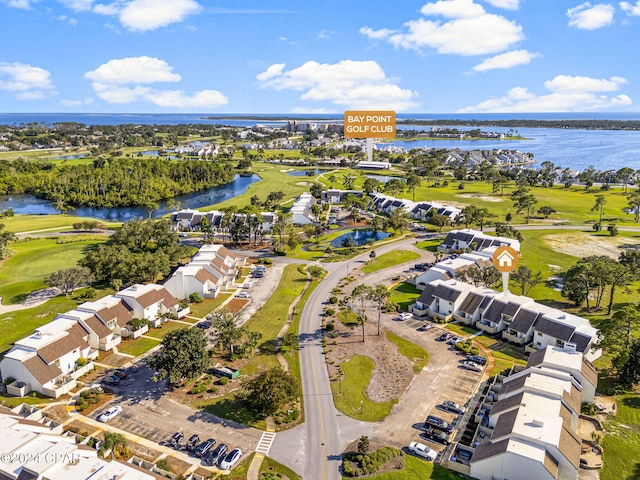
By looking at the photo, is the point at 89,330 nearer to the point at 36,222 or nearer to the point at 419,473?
the point at 419,473

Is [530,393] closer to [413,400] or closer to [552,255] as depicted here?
[413,400]

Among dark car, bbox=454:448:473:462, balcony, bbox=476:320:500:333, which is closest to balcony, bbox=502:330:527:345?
balcony, bbox=476:320:500:333

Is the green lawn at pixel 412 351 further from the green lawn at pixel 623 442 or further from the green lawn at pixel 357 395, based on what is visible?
the green lawn at pixel 623 442

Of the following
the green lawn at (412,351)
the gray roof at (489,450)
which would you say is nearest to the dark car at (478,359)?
the green lawn at (412,351)

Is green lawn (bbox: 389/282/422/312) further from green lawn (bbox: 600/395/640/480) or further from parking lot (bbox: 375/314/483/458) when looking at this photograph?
green lawn (bbox: 600/395/640/480)

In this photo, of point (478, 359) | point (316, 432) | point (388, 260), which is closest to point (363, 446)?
point (316, 432)

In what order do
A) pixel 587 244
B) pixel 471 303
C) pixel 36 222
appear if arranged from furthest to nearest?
pixel 36 222 → pixel 587 244 → pixel 471 303
